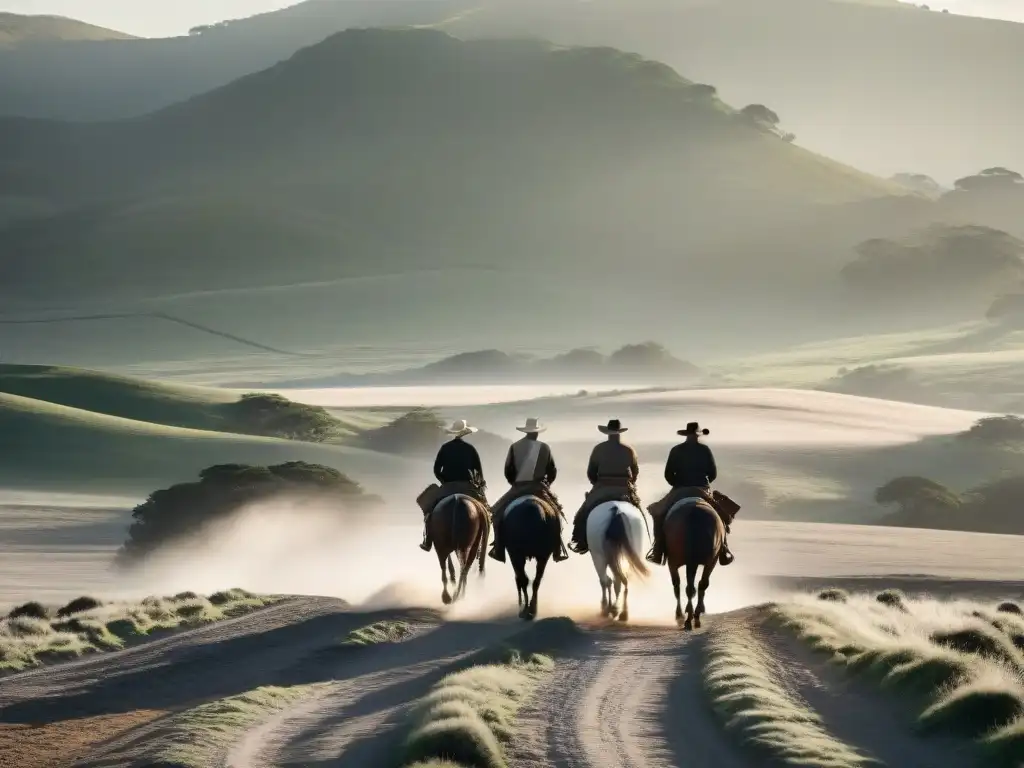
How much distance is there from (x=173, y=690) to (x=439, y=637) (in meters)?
6.32

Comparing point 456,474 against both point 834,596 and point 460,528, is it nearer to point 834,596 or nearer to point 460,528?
point 460,528

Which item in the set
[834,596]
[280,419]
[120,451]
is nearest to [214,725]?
[834,596]

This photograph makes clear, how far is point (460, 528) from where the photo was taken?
1276 inches

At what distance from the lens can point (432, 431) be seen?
10600 cm

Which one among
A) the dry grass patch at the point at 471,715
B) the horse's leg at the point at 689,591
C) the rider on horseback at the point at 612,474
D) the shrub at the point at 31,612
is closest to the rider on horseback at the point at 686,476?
the horse's leg at the point at 689,591

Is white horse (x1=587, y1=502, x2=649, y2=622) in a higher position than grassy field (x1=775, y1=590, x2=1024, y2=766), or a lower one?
higher

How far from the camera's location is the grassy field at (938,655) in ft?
60.7

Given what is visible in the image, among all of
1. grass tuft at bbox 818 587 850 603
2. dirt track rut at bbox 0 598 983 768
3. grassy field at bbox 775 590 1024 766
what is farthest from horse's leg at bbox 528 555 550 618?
grass tuft at bbox 818 587 850 603

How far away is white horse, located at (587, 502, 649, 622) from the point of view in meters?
31.0

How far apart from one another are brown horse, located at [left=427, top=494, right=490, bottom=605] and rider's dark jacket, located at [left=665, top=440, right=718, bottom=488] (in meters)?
3.66

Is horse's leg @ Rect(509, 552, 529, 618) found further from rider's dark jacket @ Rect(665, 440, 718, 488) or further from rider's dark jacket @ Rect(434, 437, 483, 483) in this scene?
rider's dark jacket @ Rect(665, 440, 718, 488)

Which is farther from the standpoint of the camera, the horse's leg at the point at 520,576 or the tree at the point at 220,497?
the tree at the point at 220,497

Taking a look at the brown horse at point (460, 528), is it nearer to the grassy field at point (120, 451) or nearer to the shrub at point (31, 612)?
the shrub at point (31, 612)

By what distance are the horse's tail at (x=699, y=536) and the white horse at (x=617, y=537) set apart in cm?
105
